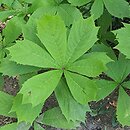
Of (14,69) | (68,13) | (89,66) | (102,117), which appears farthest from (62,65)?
(102,117)

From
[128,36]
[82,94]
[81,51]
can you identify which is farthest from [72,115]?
[128,36]

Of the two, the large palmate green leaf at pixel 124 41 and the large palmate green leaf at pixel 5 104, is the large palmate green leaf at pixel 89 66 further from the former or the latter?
the large palmate green leaf at pixel 5 104

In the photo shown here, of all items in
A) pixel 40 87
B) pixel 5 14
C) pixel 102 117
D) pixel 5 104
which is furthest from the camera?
pixel 102 117

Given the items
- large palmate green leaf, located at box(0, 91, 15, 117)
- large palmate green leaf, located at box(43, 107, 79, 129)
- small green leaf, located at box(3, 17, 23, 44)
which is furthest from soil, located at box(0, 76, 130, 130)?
small green leaf, located at box(3, 17, 23, 44)

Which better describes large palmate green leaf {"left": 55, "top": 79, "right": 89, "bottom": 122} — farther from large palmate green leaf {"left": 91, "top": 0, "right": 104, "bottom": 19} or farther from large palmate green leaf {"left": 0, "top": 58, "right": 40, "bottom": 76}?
large palmate green leaf {"left": 91, "top": 0, "right": 104, "bottom": 19}

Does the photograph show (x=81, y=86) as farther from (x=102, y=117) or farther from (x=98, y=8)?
(x=102, y=117)

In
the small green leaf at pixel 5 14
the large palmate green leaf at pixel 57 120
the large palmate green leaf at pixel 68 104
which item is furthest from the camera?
the small green leaf at pixel 5 14

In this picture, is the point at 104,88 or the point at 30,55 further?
the point at 104,88

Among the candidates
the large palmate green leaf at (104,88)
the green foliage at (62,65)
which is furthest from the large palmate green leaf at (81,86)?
the large palmate green leaf at (104,88)
